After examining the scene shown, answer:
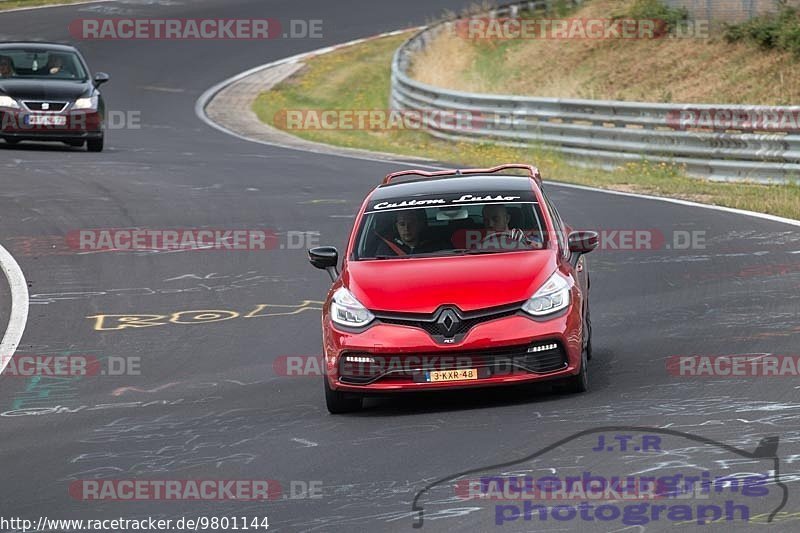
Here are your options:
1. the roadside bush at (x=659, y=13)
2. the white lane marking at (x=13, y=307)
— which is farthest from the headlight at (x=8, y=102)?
the roadside bush at (x=659, y=13)

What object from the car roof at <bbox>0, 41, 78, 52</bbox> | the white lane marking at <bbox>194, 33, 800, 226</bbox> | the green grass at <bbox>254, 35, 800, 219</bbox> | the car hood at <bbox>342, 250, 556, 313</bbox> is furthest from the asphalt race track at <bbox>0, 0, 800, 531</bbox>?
the car roof at <bbox>0, 41, 78, 52</bbox>

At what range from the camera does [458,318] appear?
31.6 feet

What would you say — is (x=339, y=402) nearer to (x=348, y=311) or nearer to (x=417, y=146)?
(x=348, y=311)

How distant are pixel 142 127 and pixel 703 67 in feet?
38.5

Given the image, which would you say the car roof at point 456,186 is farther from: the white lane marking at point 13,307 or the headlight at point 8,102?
the headlight at point 8,102

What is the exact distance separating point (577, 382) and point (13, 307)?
653 cm

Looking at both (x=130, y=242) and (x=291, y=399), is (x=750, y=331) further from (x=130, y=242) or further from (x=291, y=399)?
(x=130, y=242)

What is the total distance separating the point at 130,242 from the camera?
17969 mm

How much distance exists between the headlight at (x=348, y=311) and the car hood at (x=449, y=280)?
41mm

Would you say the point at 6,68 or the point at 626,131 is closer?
the point at 626,131

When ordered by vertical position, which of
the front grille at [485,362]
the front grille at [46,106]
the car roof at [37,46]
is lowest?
the front grille at [485,362]

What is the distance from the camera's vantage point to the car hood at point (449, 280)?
972 cm

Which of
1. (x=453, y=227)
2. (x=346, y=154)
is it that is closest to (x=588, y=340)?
(x=453, y=227)

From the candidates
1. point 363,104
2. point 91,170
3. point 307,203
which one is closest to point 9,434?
point 307,203
